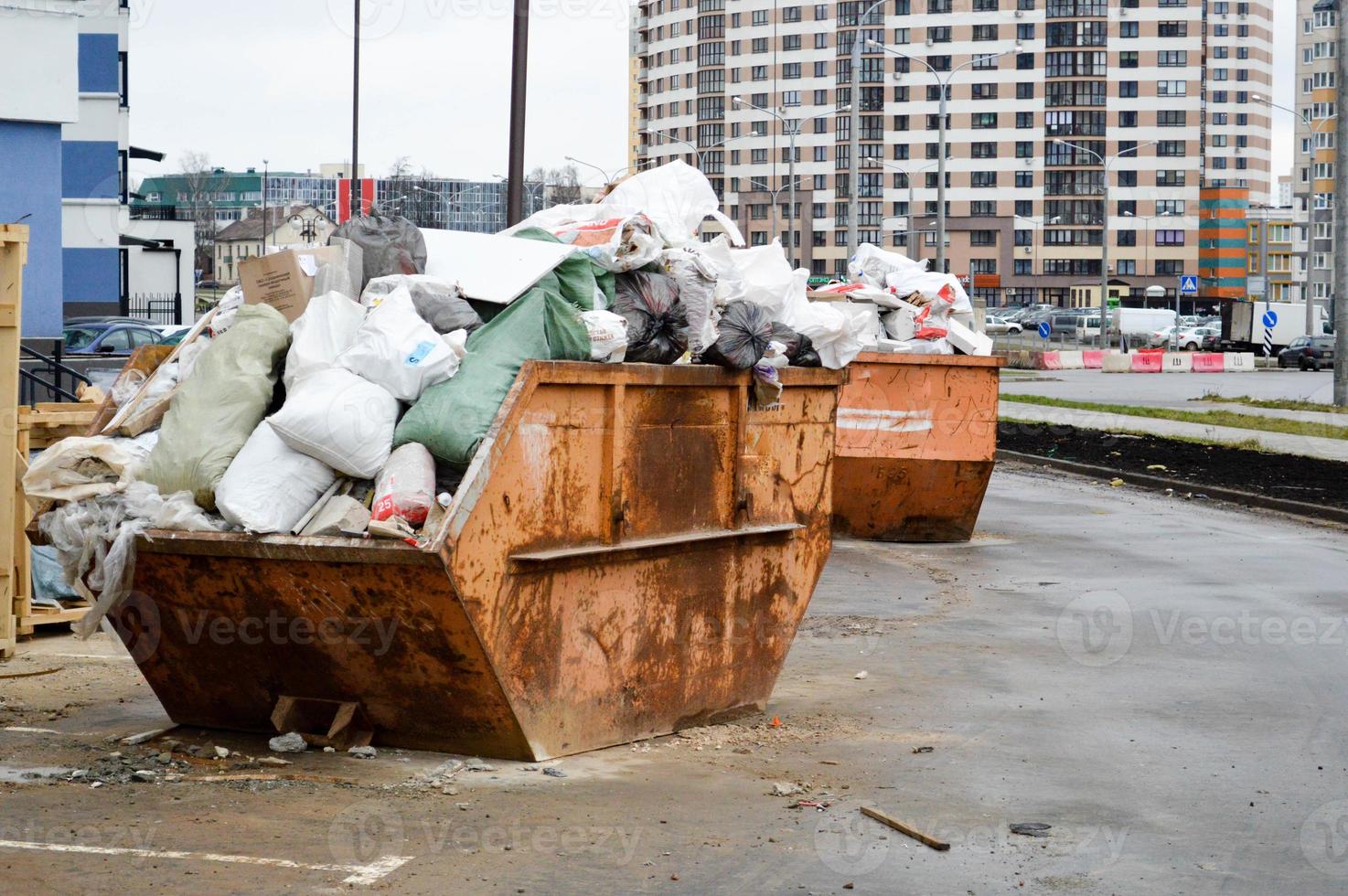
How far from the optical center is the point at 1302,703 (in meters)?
7.73

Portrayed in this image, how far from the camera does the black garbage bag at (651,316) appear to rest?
6488mm

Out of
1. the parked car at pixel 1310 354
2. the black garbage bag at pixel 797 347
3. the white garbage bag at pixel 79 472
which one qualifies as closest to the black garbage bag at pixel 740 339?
the black garbage bag at pixel 797 347

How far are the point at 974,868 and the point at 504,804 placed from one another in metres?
1.55

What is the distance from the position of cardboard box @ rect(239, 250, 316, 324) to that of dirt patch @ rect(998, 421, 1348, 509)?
40.7 ft

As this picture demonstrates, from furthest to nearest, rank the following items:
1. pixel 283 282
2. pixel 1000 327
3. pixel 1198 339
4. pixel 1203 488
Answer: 1. pixel 1000 327
2. pixel 1198 339
3. pixel 1203 488
4. pixel 283 282

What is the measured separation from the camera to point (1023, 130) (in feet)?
365

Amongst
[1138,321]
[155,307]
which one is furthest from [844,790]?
[1138,321]

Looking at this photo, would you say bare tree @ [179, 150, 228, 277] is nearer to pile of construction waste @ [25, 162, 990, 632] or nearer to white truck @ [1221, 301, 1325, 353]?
white truck @ [1221, 301, 1325, 353]

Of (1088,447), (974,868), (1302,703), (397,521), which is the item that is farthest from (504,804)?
(1088,447)

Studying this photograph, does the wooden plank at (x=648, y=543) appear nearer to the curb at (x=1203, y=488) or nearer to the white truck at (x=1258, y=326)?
the curb at (x=1203, y=488)

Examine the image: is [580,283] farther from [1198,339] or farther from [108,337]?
[1198,339]

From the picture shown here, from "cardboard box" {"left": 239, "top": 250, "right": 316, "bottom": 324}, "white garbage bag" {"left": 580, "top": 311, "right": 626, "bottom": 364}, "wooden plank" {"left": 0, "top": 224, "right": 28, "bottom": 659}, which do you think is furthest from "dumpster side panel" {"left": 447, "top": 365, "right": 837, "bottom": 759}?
"wooden plank" {"left": 0, "top": 224, "right": 28, "bottom": 659}

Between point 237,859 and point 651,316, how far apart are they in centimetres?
277

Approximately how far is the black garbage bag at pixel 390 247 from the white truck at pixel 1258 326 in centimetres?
5966
